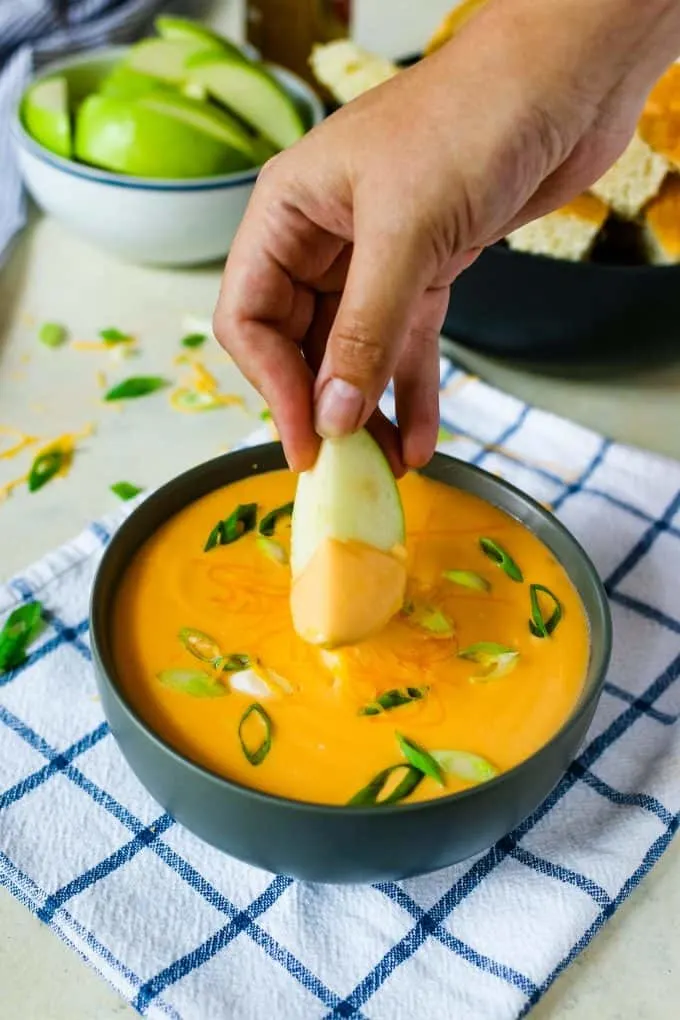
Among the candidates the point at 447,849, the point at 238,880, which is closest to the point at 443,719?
the point at 447,849

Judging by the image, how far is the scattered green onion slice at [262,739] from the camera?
0.78 meters

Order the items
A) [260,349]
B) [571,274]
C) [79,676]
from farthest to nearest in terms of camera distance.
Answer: [571,274] → [79,676] → [260,349]

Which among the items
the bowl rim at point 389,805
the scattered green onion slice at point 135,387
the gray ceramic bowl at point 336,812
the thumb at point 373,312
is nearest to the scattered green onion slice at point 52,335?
the scattered green onion slice at point 135,387

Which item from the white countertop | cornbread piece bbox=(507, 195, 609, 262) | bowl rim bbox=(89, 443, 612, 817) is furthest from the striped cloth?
bowl rim bbox=(89, 443, 612, 817)

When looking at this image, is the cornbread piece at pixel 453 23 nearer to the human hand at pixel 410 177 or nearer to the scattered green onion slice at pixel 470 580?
the human hand at pixel 410 177

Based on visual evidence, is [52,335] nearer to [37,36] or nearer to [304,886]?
[37,36]

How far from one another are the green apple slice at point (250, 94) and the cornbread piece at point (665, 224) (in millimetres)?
510

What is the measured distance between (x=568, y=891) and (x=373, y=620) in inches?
9.5

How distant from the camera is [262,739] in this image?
79 centimetres

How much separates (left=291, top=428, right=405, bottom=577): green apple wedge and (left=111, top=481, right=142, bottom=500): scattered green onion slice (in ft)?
1.23

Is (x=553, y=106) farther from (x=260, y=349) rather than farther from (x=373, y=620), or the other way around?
(x=373, y=620)

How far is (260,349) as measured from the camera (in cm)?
89

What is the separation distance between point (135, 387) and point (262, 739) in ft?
2.18

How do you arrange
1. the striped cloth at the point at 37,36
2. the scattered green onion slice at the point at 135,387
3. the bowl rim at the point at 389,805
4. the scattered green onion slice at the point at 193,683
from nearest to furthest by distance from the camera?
1. the bowl rim at the point at 389,805
2. the scattered green onion slice at the point at 193,683
3. the scattered green onion slice at the point at 135,387
4. the striped cloth at the point at 37,36
